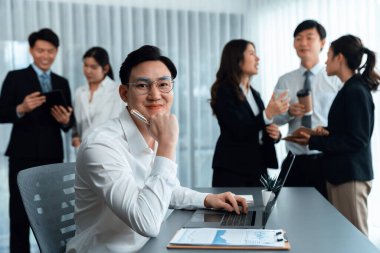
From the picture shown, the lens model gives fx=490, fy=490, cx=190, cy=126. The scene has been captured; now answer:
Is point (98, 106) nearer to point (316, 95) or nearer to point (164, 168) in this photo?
point (316, 95)

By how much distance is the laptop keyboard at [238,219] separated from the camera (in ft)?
5.43

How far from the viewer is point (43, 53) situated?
3.61 metres

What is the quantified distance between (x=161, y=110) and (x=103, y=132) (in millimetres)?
234

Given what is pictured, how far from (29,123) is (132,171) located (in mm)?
2023

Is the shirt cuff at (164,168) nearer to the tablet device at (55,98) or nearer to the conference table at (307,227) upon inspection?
the conference table at (307,227)

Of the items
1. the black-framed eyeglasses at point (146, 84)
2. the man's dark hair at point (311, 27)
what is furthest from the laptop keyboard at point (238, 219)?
the man's dark hair at point (311, 27)

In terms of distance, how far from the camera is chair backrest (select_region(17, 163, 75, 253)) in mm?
1697

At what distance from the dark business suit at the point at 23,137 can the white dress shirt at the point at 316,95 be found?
63.9 inches

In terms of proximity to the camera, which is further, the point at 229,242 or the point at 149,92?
the point at 149,92

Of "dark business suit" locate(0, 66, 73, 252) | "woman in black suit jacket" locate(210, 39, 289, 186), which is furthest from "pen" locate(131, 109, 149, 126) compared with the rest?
"dark business suit" locate(0, 66, 73, 252)

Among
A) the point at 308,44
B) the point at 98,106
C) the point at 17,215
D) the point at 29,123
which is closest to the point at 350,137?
the point at 308,44

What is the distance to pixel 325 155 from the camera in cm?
296

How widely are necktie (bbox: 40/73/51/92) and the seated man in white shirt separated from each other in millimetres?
2027

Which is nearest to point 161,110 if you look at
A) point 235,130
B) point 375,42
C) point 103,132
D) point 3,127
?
point 103,132
